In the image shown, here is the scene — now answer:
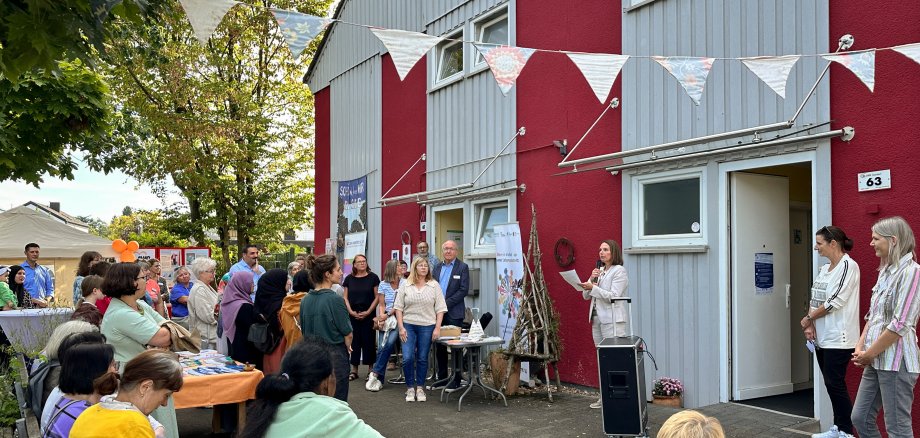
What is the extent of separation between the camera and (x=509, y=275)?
926 centimetres

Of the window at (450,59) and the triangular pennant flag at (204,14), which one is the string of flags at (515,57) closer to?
the triangular pennant flag at (204,14)

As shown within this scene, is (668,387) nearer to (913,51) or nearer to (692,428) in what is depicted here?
(913,51)

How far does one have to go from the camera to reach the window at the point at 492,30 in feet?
34.8

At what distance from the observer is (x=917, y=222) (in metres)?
5.66

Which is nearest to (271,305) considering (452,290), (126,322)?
(126,322)

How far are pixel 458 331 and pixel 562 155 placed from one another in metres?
2.57

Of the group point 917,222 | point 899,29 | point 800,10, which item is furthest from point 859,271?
point 800,10

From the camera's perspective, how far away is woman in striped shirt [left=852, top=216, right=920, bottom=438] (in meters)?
4.73

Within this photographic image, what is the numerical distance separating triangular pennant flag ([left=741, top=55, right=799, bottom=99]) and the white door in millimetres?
1480

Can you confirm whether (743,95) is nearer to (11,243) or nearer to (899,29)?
(899,29)

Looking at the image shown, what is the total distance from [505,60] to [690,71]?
5.23 ft

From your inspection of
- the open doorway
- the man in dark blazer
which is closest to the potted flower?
the open doorway

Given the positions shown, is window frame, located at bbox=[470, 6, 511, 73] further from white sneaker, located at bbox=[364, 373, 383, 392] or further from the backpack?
the backpack

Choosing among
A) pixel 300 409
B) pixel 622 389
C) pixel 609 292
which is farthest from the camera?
pixel 609 292
